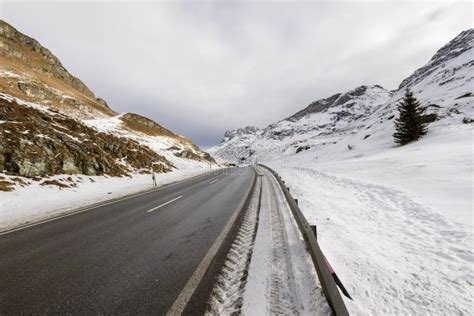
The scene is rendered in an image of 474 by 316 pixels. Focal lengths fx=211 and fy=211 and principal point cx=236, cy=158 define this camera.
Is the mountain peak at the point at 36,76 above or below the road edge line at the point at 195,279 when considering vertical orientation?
above

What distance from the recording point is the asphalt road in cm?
271

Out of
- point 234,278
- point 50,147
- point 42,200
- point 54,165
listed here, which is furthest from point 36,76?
point 234,278

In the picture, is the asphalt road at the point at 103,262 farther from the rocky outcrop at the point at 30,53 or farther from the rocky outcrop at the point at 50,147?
the rocky outcrop at the point at 30,53

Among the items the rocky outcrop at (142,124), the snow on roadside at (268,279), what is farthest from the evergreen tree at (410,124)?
the rocky outcrop at (142,124)

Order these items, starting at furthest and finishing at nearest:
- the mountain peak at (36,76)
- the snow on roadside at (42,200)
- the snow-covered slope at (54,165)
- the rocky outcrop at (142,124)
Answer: the rocky outcrop at (142,124) → the mountain peak at (36,76) → the snow-covered slope at (54,165) → the snow on roadside at (42,200)

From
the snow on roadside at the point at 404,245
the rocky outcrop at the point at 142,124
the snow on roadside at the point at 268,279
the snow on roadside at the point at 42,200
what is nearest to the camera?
the snow on roadside at the point at 268,279

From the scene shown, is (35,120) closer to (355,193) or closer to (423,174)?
(355,193)

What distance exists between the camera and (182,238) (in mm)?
4844

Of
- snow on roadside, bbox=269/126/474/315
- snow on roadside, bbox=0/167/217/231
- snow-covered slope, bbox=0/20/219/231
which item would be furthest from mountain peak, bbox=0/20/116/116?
snow on roadside, bbox=269/126/474/315

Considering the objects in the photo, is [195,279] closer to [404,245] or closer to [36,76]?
[404,245]

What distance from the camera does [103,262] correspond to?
3.79 meters

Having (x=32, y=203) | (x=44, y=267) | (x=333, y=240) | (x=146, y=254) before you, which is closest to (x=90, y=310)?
(x=146, y=254)

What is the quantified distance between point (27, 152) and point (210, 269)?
14391mm

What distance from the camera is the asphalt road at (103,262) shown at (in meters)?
2.71
